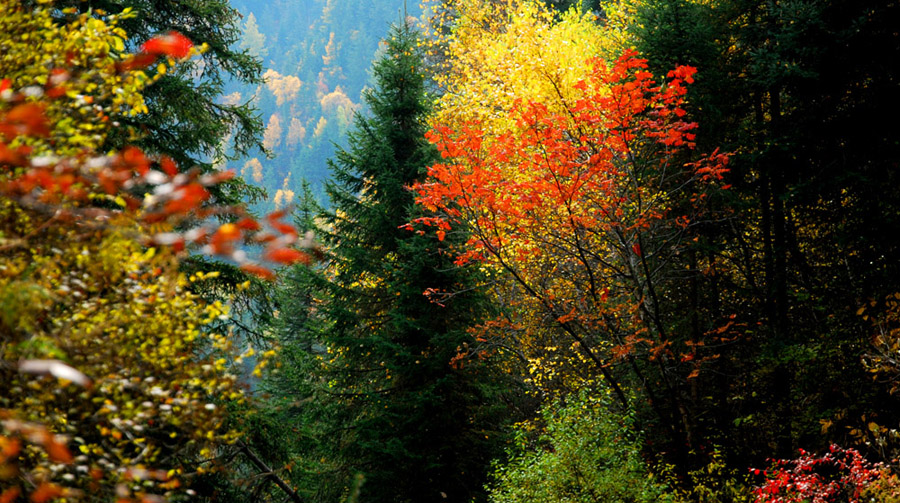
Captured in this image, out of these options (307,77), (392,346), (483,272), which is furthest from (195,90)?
(307,77)

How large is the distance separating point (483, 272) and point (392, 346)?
2.66 metres

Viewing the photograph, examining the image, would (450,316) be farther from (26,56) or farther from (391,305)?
(26,56)

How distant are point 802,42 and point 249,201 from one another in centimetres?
905

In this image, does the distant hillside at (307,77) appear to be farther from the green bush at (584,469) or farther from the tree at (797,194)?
the green bush at (584,469)

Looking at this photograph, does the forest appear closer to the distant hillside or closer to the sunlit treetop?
the sunlit treetop

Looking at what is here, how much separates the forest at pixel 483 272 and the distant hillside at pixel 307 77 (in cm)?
10009

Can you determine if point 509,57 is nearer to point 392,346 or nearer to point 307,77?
point 392,346

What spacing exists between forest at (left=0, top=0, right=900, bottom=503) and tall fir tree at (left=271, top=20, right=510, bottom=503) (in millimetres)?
69

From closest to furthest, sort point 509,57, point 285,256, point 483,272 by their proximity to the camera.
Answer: point 285,256 → point 483,272 → point 509,57

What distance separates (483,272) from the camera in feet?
38.9

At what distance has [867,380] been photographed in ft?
→ 26.1

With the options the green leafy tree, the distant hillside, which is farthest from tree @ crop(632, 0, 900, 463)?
the distant hillside

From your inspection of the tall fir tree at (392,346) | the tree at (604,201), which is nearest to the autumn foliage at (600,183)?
the tree at (604,201)

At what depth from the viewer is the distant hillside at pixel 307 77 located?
410ft
